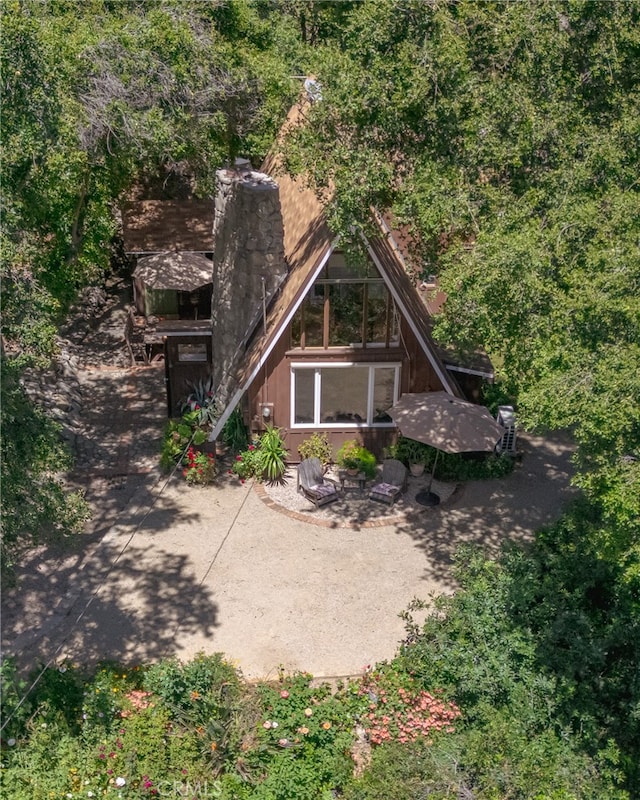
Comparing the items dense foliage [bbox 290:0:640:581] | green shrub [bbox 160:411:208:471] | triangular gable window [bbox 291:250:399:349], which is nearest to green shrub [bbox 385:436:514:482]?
triangular gable window [bbox 291:250:399:349]

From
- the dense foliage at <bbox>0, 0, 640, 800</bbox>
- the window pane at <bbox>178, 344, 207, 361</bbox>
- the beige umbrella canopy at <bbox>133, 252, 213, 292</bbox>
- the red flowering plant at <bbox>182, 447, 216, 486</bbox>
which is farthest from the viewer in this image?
the beige umbrella canopy at <bbox>133, 252, 213, 292</bbox>

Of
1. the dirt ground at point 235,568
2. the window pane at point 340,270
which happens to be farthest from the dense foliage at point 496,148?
the dirt ground at point 235,568

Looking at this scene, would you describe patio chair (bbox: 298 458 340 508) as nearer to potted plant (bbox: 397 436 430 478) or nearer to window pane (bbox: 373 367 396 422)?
potted plant (bbox: 397 436 430 478)

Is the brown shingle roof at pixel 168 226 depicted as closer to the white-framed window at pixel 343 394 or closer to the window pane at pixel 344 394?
the white-framed window at pixel 343 394

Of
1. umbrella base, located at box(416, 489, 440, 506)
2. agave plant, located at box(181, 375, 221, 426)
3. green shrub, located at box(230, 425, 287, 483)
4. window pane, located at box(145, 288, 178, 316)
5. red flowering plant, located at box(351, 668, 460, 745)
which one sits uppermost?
window pane, located at box(145, 288, 178, 316)

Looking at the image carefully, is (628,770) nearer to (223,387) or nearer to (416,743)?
(416,743)
